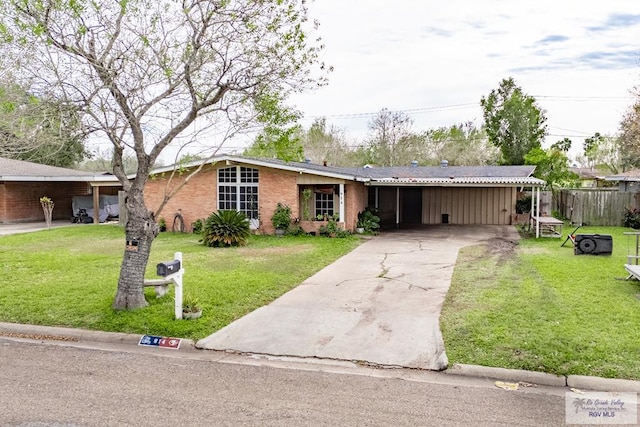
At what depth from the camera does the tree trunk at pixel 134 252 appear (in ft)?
23.5

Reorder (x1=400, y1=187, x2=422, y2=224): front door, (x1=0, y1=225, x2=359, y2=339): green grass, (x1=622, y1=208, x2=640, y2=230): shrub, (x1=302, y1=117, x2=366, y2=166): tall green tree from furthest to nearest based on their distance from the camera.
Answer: (x1=302, y1=117, x2=366, y2=166): tall green tree < (x1=400, y1=187, x2=422, y2=224): front door < (x1=622, y1=208, x2=640, y2=230): shrub < (x1=0, y1=225, x2=359, y2=339): green grass

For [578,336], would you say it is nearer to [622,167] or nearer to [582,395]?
[582,395]

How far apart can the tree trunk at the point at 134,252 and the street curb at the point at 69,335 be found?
2.54ft

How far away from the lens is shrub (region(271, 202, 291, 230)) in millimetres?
17344

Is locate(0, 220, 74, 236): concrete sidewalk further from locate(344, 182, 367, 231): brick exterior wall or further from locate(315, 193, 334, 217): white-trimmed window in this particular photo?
locate(344, 182, 367, 231): brick exterior wall

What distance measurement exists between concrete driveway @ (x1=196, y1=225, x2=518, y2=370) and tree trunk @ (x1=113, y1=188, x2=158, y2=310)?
64.2 inches

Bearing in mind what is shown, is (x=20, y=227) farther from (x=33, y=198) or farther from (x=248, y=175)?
(x=248, y=175)

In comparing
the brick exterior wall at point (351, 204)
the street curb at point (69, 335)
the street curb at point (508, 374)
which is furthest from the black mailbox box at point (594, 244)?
the street curb at point (69, 335)

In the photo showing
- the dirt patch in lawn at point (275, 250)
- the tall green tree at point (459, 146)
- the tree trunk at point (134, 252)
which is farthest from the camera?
the tall green tree at point (459, 146)

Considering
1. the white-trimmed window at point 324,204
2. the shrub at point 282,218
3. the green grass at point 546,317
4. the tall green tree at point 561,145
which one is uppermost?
the tall green tree at point 561,145

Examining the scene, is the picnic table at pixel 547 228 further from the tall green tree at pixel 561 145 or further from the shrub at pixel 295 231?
the tall green tree at pixel 561 145

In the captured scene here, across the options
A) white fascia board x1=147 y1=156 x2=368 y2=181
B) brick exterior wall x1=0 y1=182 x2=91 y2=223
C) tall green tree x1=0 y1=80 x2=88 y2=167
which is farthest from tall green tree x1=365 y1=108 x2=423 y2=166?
tall green tree x1=0 y1=80 x2=88 y2=167

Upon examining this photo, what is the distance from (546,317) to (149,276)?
290 inches

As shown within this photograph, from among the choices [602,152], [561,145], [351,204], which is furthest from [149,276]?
[602,152]
